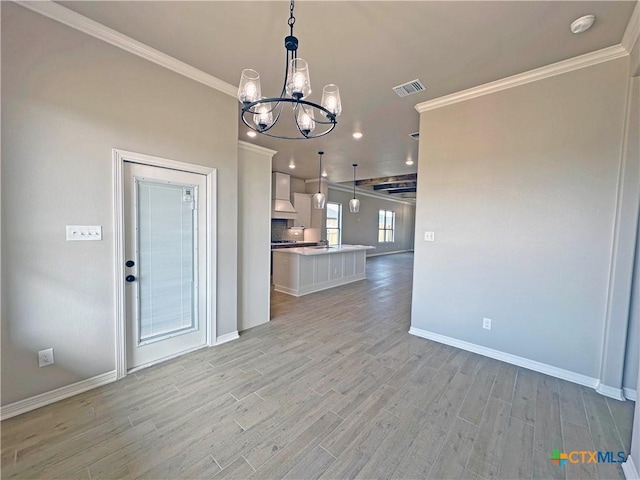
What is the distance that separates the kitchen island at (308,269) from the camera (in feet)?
17.9

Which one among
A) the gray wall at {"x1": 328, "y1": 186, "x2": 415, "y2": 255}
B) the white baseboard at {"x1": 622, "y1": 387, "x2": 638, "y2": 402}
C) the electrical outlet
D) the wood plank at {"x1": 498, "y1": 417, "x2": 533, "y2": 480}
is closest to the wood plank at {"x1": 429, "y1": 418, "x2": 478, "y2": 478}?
the wood plank at {"x1": 498, "y1": 417, "x2": 533, "y2": 480}

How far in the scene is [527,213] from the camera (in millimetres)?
2727

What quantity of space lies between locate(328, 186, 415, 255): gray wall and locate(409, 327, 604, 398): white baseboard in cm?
741

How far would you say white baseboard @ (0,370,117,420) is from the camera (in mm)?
1911

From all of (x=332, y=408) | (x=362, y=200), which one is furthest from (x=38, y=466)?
(x=362, y=200)

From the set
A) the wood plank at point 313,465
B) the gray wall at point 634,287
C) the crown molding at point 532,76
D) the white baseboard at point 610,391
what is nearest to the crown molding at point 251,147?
the crown molding at point 532,76

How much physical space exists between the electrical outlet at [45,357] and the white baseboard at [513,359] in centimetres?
361

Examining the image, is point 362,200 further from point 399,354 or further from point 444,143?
point 399,354

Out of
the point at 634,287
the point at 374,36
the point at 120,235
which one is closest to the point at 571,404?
the point at 634,287

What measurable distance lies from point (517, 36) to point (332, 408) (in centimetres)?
330

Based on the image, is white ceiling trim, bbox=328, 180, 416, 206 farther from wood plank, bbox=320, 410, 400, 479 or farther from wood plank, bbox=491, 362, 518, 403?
wood plank, bbox=320, 410, 400, 479

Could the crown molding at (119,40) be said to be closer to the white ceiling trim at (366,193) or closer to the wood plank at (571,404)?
the wood plank at (571,404)

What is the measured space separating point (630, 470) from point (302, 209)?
811cm

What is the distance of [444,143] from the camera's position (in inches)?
127
